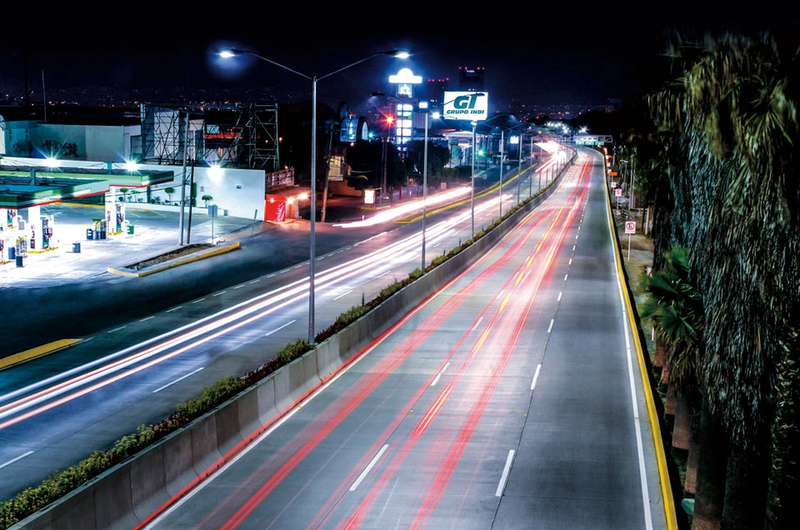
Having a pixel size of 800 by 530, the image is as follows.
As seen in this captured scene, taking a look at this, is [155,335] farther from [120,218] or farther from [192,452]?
[120,218]

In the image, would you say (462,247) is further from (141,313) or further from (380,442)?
(380,442)

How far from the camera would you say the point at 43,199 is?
162 feet

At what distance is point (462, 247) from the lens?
58.7 m

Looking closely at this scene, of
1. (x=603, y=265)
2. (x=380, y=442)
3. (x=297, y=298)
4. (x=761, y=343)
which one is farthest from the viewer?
(x=603, y=265)

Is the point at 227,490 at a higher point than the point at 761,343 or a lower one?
lower

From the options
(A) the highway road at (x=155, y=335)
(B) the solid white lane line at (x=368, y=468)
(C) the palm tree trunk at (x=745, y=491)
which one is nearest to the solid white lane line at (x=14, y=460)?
(A) the highway road at (x=155, y=335)

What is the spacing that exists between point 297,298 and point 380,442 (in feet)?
73.3

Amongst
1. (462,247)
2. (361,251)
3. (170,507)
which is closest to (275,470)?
(170,507)

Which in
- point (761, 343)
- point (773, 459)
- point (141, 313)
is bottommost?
point (141, 313)

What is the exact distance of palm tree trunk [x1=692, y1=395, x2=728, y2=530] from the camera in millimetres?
17359

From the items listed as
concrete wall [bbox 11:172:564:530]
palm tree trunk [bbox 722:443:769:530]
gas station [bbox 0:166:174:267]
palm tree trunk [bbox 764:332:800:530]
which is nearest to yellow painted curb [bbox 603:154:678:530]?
palm tree trunk [bbox 722:443:769:530]

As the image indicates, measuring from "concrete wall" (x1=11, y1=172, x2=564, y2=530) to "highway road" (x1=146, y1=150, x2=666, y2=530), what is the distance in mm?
362

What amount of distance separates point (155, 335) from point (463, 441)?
17.0 metres

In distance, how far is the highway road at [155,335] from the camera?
23.3 meters
